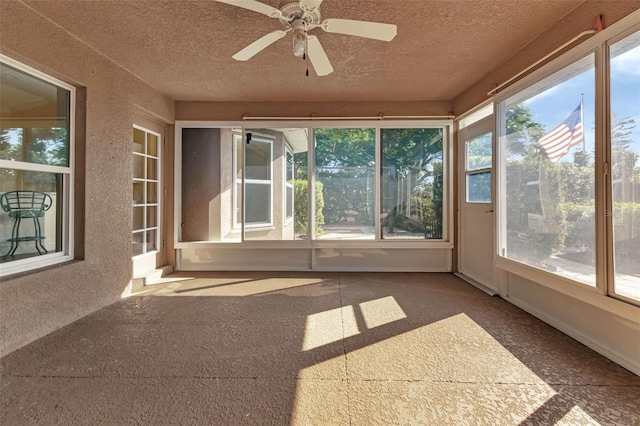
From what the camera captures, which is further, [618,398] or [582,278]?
[582,278]

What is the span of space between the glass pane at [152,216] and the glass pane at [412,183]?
3.45 metres

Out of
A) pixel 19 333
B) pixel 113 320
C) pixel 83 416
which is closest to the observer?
pixel 83 416

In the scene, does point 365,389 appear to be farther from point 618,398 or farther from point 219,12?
point 219,12


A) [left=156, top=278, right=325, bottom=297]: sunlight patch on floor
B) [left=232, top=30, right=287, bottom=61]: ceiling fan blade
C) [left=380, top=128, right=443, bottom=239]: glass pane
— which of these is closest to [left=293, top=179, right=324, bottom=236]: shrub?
[left=156, top=278, right=325, bottom=297]: sunlight patch on floor

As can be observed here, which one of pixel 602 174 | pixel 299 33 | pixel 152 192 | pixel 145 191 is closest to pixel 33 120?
pixel 145 191

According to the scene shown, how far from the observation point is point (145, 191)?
397cm

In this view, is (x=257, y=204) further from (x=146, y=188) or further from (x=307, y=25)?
(x=307, y=25)

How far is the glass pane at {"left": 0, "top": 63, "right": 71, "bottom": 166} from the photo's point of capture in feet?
7.10

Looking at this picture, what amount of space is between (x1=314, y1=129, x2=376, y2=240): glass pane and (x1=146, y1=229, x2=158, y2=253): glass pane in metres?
2.46

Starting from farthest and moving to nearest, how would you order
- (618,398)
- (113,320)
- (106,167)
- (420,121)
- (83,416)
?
1. (420,121)
2. (106,167)
3. (113,320)
4. (618,398)
5. (83,416)

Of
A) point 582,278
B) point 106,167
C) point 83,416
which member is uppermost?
point 106,167

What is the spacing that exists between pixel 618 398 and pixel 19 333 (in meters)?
4.01

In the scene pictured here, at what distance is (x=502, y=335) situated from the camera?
2270 millimetres

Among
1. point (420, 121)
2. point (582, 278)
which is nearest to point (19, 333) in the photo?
point (582, 278)
